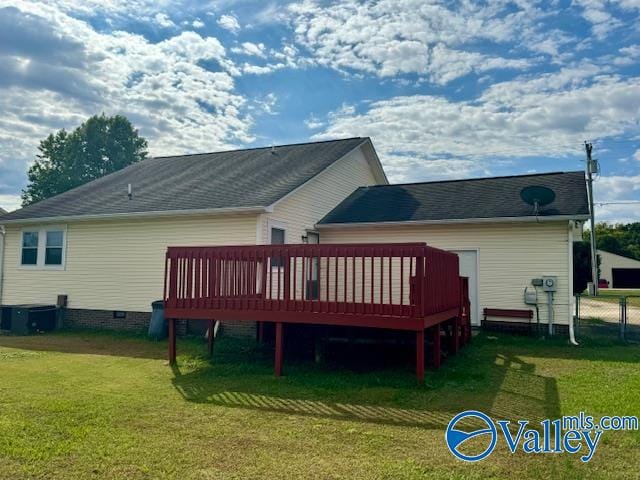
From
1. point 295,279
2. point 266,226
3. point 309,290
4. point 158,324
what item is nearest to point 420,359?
point 309,290

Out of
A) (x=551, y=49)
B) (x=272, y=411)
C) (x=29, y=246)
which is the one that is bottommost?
(x=272, y=411)

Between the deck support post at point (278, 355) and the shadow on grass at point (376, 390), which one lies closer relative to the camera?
the shadow on grass at point (376, 390)

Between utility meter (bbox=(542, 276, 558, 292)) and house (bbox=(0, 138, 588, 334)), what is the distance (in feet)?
0.44

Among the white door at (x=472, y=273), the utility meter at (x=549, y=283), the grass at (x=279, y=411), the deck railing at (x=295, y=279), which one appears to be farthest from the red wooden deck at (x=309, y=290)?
the utility meter at (x=549, y=283)

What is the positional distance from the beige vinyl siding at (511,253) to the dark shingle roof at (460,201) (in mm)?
340

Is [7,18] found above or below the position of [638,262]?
above

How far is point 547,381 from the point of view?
21.5 feet

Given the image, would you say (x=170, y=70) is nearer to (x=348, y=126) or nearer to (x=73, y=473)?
(x=348, y=126)

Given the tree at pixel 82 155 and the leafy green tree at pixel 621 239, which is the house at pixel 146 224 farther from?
the leafy green tree at pixel 621 239

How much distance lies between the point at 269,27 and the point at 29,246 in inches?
359

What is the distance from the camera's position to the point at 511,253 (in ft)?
36.8

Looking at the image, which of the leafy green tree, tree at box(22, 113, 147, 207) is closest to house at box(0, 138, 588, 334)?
tree at box(22, 113, 147, 207)

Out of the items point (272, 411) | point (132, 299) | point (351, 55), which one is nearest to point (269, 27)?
point (351, 55)

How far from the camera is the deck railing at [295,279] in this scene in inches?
259
